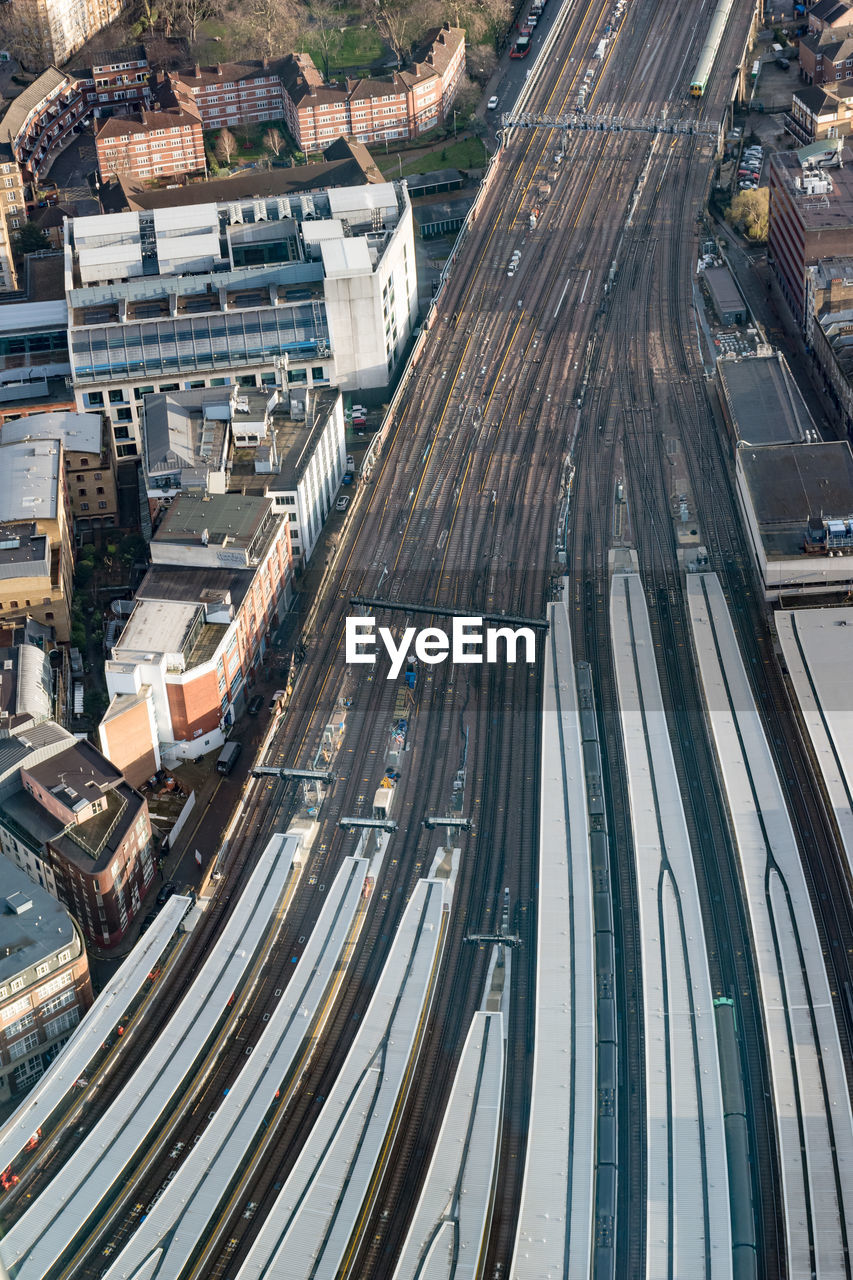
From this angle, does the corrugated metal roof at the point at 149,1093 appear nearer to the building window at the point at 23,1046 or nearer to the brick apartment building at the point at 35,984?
the brick apartment building at the point at 35,984

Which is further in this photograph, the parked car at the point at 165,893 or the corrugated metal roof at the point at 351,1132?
the parked car at the point at 165,893

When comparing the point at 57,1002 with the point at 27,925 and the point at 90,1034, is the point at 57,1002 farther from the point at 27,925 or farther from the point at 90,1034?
the point at 27,925

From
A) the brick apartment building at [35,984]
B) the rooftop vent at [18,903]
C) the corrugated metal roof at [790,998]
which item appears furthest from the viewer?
the rooftop vent at [18,903]

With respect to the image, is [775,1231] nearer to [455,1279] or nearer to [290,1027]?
[455,1279]

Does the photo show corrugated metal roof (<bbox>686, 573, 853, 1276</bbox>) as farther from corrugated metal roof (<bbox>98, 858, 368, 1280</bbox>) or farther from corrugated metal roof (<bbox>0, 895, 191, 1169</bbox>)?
corrugated metal roof (<bbox>0, 895, 191, 1169</bbox>)

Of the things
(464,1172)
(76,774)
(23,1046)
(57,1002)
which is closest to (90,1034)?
(57,1002)

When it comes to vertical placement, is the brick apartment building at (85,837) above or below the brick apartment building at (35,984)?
above

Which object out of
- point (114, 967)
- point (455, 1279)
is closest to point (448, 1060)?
point (455, 1279)

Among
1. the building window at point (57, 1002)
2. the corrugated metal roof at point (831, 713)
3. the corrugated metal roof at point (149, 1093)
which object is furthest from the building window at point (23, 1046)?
the corrugated metal roof at point (831, 713)
